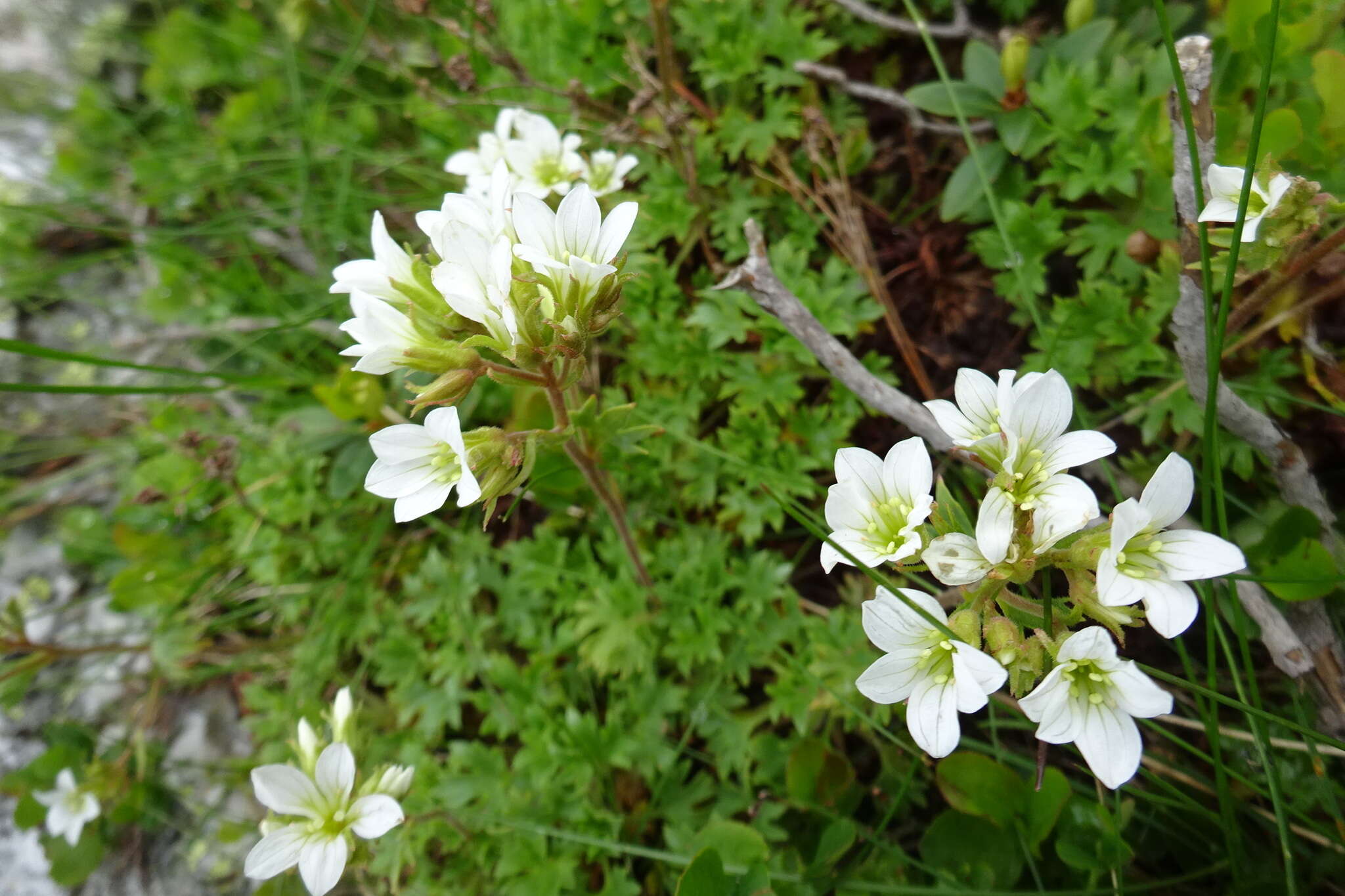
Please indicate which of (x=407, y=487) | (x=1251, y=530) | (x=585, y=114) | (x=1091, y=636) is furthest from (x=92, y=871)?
(x=1251, y=530)

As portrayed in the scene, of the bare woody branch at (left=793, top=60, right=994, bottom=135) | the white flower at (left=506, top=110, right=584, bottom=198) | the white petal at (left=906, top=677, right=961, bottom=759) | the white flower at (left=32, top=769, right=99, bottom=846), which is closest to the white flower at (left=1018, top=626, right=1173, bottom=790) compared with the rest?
the white petal at (left=906, top=677, right=961, bottom=759)

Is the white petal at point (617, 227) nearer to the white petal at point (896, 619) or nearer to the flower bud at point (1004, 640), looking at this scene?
the white petal at point (896, 619)

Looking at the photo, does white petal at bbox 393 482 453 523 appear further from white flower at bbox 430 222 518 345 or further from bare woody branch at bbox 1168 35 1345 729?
bare woody branch at bbox 1168 35 1345 729

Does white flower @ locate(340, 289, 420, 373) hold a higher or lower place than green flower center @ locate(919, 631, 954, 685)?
higher

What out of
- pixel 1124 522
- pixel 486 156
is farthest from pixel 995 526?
pixel 486 156

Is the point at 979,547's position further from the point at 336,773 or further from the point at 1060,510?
the point at 336,773

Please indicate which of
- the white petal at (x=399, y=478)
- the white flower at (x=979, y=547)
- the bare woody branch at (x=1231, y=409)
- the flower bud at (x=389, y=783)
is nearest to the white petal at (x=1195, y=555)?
the white flower at (x=979, y=547)

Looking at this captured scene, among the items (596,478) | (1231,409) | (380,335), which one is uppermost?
(380,335)
